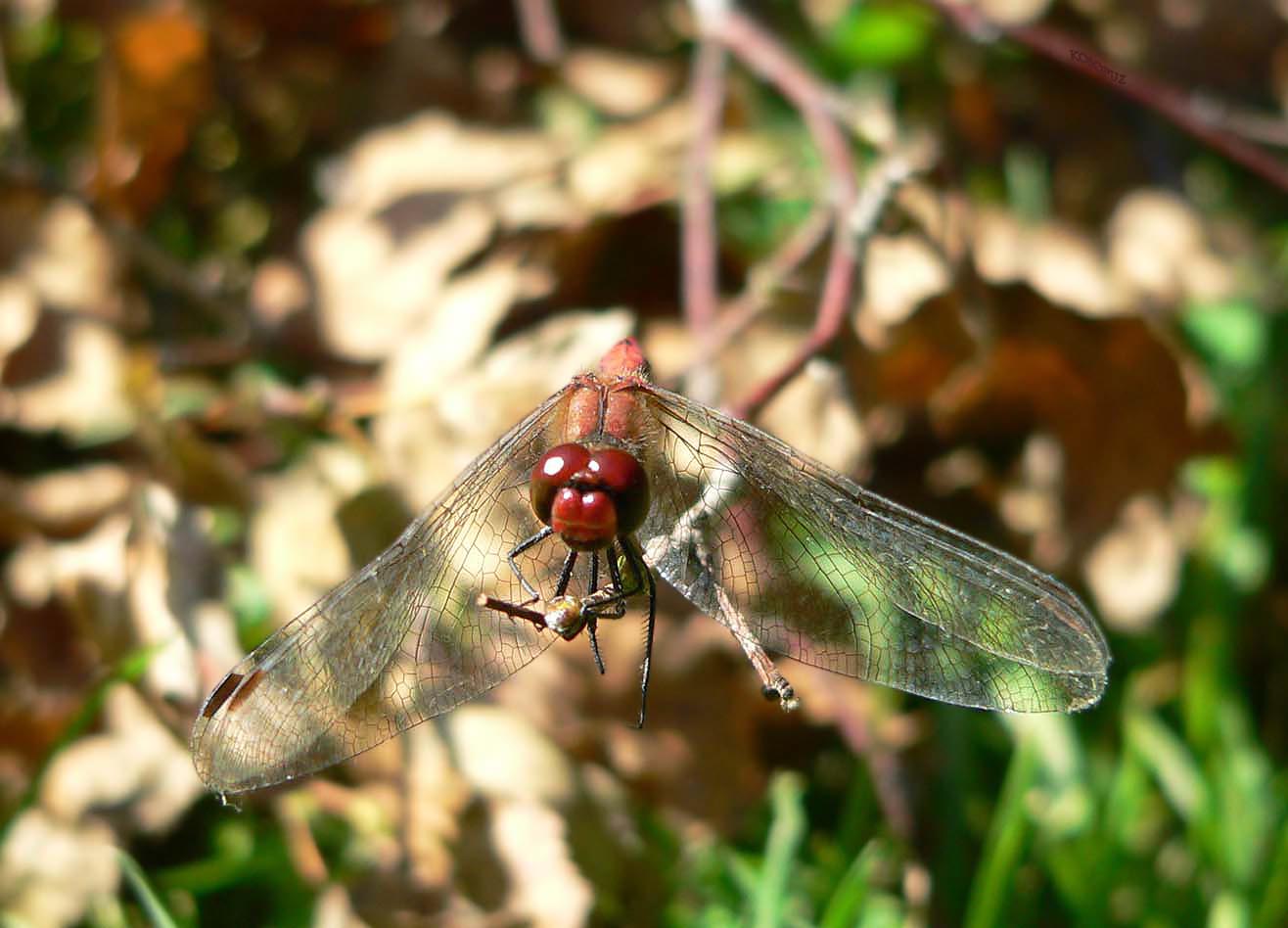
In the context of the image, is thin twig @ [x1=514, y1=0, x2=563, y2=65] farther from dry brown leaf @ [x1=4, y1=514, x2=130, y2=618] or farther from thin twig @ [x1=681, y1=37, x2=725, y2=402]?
dry brown leaf @ [x1=4, y1=514, x2=130, y2=618]

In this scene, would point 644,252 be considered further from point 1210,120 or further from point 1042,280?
point 1210,120

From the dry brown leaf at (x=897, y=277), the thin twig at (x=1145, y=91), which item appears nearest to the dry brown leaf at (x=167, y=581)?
the dry brown leaf at (x=897, y=277)

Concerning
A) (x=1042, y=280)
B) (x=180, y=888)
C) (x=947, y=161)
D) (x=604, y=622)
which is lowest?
(x=180, y=888)

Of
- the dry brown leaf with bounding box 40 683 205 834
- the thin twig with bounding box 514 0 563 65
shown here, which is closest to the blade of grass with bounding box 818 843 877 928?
the dry brown leaf with bounding box 40 683 205 834

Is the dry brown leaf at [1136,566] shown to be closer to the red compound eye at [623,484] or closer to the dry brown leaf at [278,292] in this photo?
the red compound eye at [623,484]

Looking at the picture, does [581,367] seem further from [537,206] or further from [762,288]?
[537,206]

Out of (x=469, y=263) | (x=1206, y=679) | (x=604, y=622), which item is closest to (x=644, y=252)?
(x=469, y=263)
